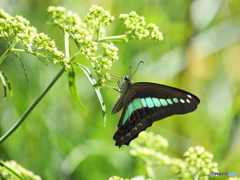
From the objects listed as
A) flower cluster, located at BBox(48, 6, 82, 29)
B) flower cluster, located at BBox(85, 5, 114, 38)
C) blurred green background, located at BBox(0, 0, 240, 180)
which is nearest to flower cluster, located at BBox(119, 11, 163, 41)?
flower cluster, located at BBox(85, 5, 114, 38)

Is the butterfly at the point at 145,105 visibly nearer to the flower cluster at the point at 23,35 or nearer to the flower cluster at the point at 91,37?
the flower cluster at the point at 91,37

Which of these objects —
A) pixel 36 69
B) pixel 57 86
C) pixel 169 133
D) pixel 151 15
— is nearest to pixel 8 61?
pixel 36 69

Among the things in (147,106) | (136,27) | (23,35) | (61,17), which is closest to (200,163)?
(147,106)

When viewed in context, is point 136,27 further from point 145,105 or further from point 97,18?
point 145,105

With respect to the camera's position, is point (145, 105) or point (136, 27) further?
point (145, 105)

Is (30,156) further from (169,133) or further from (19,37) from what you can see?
(19,37)

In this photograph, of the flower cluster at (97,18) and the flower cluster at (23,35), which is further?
the flower cluster at (97,18)

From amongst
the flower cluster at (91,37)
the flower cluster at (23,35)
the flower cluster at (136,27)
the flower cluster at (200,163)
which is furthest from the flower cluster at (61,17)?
the flower cluster at (200,163)

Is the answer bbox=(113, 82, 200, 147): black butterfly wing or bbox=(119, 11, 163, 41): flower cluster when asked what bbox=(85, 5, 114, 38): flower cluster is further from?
bbox=(113, 82, 200, 147): black butterfly wing
